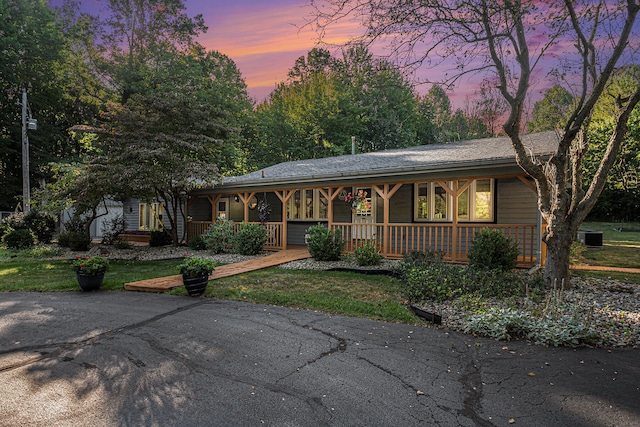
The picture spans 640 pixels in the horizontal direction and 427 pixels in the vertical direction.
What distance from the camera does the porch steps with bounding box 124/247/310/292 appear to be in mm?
6879

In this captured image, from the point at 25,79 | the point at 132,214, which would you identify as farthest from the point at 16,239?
the point at 25,79

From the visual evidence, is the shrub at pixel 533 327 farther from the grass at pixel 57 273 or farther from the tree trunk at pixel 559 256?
the grass at pixel 57 273

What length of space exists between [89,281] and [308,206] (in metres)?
8.06

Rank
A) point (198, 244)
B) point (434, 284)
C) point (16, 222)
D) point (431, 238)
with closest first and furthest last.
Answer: point (434, 284) → point (431, 238) → point (198, 244) → point (16, 222)

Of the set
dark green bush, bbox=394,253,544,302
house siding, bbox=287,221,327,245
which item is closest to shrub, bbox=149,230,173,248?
house siding, bbox=287,221,327,245

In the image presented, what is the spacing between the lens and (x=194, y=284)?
627 centimetres

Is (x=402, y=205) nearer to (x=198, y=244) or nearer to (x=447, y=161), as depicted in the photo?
(x=447, y=161)

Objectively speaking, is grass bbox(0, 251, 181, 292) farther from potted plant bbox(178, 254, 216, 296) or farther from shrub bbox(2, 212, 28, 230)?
shrub bbox(2, 212, 28, 230)

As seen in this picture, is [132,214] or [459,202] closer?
[459,202]

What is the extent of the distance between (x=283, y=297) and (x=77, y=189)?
8675mm

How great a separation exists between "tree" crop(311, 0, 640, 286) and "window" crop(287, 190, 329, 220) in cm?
736

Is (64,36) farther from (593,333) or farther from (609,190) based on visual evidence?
(609,190)

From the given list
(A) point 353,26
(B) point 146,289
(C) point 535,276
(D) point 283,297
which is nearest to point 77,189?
(B) point 146,289

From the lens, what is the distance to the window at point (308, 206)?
13297mm
